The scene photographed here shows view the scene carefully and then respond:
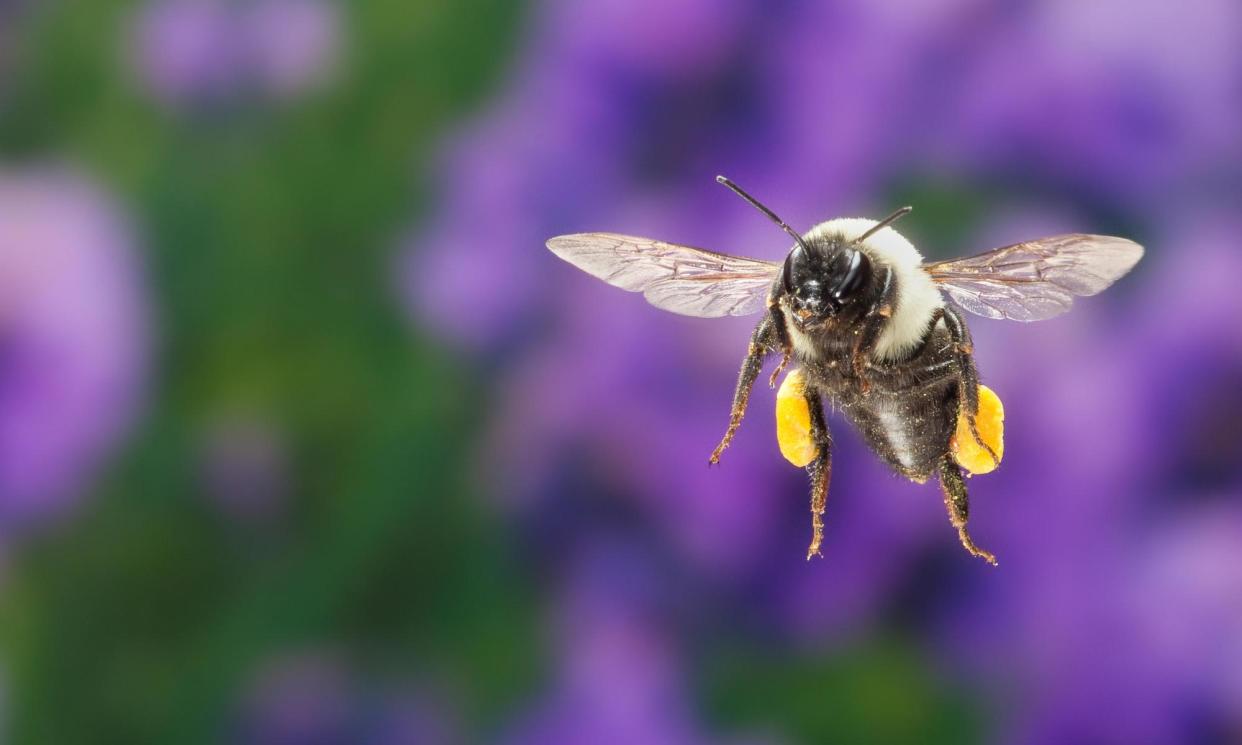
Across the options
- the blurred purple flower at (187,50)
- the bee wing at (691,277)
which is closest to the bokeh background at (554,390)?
the blurred purple flower at (187,50)

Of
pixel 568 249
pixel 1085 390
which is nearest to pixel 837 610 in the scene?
pixel 1085 390

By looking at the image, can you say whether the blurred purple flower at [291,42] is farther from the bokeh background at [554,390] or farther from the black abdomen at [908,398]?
the black abdomen at [908,398]

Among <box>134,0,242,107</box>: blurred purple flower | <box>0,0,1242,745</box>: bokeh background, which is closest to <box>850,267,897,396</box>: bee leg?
<box>0,0,1242,745</box>: bokeh background

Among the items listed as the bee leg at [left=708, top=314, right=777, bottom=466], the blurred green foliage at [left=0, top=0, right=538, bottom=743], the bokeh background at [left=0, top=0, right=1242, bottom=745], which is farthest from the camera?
the blurred green foliage at [left=0, top=0, right=538, bottom=743]

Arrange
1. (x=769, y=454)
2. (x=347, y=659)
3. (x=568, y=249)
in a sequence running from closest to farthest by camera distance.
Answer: (x=568, y=249), (x=769, y=454), (x=347, y=659)

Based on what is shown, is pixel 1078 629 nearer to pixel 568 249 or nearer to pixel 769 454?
pixel 769 454

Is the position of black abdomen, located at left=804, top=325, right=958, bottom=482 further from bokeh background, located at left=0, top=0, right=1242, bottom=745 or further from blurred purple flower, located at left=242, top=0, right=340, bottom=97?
blurred purple flower, located at left=242, top=0, right=340, bottom=97

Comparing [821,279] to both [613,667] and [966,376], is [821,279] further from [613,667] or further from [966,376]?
[613,667]

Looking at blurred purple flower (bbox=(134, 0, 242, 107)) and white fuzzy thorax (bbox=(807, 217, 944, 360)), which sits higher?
blurred purple flower (bbox=(134, 0, 242, 107))
